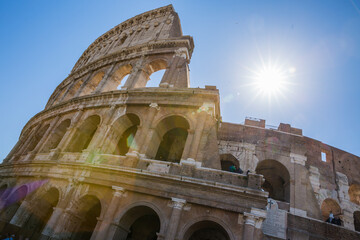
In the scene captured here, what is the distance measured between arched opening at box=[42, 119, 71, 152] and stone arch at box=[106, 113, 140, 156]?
4134mm

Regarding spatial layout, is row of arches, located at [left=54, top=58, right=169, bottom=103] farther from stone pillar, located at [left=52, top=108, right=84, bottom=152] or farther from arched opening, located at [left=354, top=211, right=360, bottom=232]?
arched opening, located at [left=354, top=211, right=360, bottom=232]

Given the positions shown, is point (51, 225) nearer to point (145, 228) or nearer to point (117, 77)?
point (145, 228)

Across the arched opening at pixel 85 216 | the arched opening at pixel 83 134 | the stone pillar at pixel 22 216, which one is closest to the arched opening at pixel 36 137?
the arched opening at pixel 83 134

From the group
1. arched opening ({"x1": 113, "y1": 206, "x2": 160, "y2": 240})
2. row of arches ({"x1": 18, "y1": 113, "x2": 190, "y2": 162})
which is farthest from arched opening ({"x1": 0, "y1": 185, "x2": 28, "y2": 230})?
arched opening ({"x1": 113, "y1": 206, "x2": 160, "y2": 240})

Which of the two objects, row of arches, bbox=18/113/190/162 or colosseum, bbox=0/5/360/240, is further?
row of arches, bbox=18/113/190/162

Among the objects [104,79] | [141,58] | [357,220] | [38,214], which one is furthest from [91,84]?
[357,220]

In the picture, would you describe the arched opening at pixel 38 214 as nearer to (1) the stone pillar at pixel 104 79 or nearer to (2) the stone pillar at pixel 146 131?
(2) the stone pillar at pixel 146 131

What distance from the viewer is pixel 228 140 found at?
43.3ft

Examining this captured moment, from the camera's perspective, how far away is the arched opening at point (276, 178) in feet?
40.3

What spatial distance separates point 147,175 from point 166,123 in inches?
121

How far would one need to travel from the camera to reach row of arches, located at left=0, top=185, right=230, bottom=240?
827cm

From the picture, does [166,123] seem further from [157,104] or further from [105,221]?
[105,221]

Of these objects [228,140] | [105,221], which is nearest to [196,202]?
[105,221]

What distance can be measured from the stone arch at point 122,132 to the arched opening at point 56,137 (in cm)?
413
